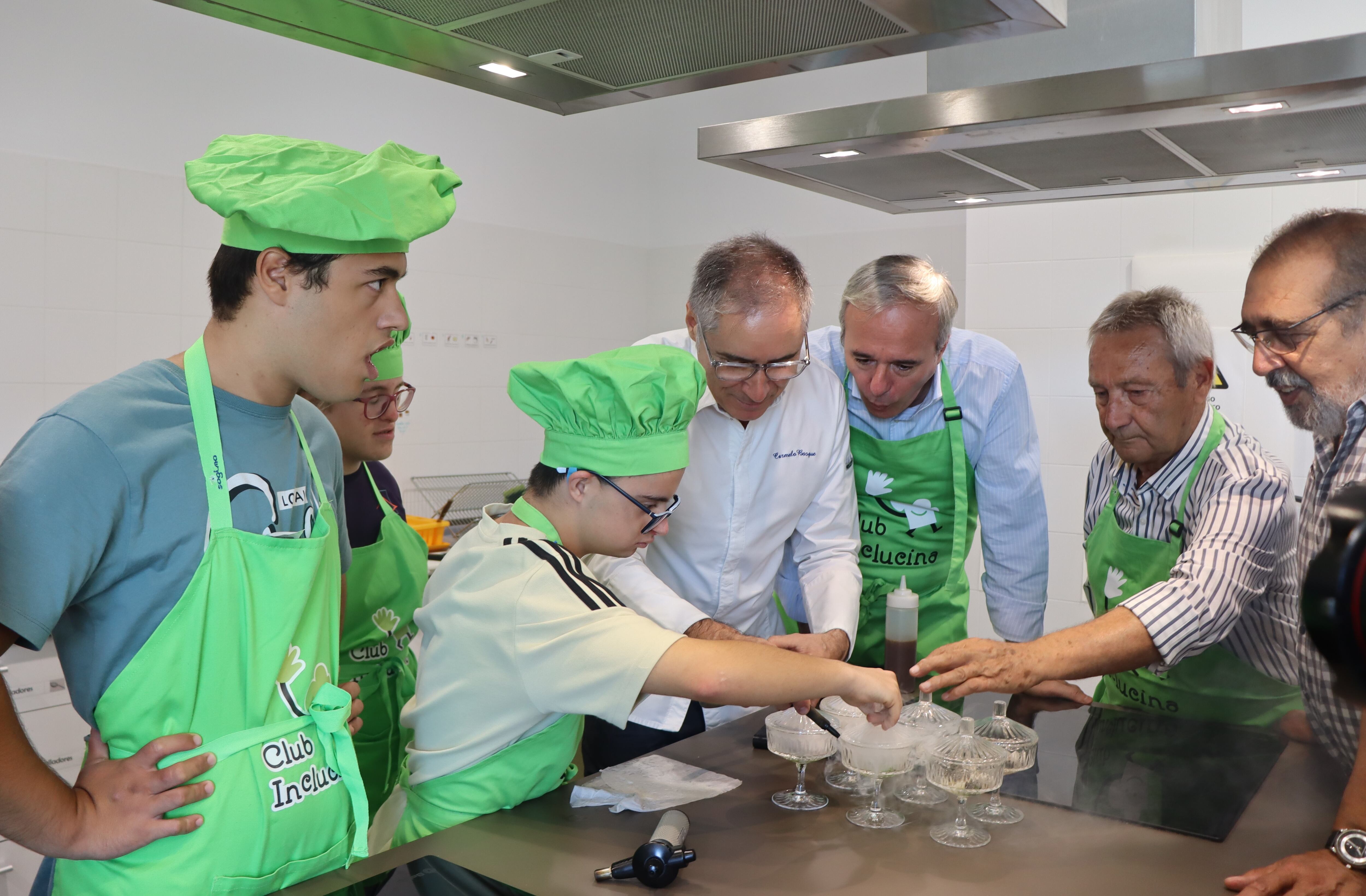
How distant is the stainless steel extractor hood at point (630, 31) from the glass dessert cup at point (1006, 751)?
0.99m

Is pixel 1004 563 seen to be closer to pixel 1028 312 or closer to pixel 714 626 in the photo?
pixel 714 626

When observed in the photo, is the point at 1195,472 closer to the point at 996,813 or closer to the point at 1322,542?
the point at 1322,542

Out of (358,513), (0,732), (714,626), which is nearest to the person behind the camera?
→ (0,732)

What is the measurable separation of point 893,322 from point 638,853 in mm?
1318

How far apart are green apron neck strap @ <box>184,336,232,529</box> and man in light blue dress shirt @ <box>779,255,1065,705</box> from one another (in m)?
1.36

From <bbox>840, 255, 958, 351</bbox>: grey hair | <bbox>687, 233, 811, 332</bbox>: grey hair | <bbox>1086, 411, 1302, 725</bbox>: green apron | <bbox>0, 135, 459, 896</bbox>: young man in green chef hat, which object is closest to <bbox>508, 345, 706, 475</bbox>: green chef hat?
<bbox>0, 135, 459, 896</bbox>: young man in green chef hat

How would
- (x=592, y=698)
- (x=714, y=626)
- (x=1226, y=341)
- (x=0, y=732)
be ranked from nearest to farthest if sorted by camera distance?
(x=0, y=732)
(x=592, y=698)
(x=714, y=626)
(x=1226, y=341)

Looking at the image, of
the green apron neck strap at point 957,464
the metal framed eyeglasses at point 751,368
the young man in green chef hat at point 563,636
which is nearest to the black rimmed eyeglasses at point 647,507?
the young man in green chef hat at point 563,636

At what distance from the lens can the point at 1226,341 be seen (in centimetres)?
361

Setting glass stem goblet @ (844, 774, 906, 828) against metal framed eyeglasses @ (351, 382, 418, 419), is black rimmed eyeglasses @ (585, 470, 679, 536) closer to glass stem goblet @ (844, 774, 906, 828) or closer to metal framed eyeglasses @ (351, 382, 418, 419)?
glass stem goblet @ (844, 774, 906, 828)

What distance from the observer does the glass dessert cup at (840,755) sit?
147 centimetres

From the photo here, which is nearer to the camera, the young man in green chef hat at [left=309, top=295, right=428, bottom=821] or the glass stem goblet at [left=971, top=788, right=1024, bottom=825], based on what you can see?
the glass stem goblet at [left=971, top=788, right=1024, bottom=825]

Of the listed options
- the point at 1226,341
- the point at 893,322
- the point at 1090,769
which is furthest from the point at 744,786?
the point at 1226,341

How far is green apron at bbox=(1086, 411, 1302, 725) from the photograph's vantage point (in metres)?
2.00
